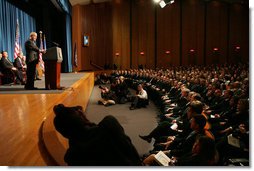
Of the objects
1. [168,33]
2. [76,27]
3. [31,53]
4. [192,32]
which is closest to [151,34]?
[168,33]

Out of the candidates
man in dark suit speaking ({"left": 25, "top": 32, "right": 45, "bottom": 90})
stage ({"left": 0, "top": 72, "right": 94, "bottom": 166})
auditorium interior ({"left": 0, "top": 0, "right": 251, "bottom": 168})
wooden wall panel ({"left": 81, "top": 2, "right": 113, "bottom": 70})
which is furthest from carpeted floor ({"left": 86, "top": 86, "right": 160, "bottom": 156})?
wooden wall panel ({"left": 81, "top": 2, "right": 113, "bottom": 70})

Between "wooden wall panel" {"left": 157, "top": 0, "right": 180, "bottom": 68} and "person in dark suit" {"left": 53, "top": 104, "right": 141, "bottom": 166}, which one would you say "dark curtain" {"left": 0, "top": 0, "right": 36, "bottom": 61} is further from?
"wooden wall panel" {"left": 157, "top": 0, "right": 180, "bottom": 68}

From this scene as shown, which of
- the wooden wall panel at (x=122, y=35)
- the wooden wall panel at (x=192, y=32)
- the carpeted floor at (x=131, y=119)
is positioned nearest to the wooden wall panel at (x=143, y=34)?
the wooden wall panel at (x=122, y=35)

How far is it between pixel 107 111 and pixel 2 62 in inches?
89.3

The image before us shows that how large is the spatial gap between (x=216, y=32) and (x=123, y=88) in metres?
7.86

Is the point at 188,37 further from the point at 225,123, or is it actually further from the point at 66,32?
the point at 225,123

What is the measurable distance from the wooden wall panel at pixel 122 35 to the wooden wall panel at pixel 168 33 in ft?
4.79

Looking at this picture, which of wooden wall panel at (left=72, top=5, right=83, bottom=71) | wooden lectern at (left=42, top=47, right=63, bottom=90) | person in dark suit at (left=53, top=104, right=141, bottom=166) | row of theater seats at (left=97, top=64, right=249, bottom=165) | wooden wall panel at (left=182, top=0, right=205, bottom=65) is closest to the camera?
person in dark suit at (left=53, top=104, right=141, bottom=166)

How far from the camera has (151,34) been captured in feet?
46.6

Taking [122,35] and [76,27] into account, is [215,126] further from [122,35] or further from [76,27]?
[122,35]

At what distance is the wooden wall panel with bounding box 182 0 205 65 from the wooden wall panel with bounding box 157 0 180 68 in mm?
320

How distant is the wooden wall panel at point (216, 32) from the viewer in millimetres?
11422

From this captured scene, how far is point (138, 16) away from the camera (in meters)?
14.0

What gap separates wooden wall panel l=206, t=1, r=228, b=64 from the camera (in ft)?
37.5
